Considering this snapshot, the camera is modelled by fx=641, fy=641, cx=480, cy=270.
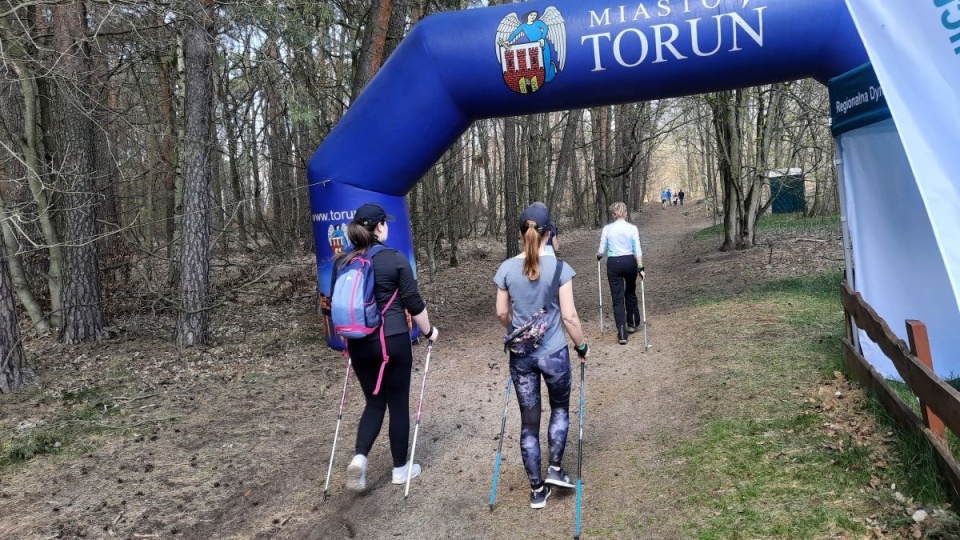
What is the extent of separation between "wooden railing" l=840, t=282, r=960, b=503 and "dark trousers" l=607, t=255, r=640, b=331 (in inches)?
128

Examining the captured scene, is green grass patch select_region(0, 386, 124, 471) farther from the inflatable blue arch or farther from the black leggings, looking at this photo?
the black leggings

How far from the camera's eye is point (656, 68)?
7.44 meters

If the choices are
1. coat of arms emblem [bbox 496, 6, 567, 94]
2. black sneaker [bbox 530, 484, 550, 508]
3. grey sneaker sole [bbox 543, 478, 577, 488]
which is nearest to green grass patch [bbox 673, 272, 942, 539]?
grey sneaker sole [bbox 543, 478, 577, 488]

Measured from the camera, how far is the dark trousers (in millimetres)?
8383

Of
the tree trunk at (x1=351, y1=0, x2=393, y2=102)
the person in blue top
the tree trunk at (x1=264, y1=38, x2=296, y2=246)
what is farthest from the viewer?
the tree trunk at (x1=264, y1=38, x2=296, y2=246)

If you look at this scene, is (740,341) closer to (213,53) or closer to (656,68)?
(656,68)

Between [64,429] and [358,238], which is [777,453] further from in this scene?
[64,429]

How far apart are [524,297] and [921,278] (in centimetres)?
381

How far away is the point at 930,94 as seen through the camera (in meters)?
3.45

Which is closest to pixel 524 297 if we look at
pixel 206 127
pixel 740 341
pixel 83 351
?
pixel 740 341

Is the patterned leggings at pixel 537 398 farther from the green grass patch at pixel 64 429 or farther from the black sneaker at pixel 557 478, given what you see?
the green grass patch at pixel 64 429

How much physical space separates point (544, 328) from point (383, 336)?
1.08 m

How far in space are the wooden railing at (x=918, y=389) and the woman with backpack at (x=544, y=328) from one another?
1.90m

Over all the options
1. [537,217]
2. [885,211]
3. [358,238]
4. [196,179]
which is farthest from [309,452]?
[885,211]
